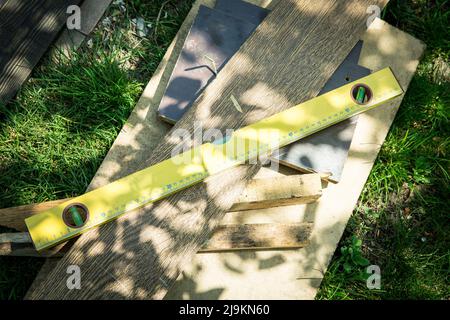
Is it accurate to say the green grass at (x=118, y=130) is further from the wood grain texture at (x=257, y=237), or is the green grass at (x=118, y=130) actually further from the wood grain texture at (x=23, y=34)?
the wood grain texture at (x=257, y=237)

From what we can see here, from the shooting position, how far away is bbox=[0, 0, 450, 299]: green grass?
3584 millimetres

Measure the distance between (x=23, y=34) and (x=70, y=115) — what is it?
2.02ft

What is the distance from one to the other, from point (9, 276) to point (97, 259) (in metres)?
0.94

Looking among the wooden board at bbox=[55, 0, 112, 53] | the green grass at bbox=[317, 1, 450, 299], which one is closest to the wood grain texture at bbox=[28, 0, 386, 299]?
the green grass at bbox=[317, 1, 450, 299]

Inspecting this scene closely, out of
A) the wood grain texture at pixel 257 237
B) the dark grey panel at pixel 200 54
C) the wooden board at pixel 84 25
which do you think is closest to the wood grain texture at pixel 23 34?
the wooden board at pixel 84 25

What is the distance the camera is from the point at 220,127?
3.07m

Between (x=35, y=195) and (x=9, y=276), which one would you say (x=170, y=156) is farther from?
(x=9, y=276)

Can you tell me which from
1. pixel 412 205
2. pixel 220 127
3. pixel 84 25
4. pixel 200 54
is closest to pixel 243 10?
pixel 200 54

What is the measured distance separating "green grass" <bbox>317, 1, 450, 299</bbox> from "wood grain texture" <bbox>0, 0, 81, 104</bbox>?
247cm

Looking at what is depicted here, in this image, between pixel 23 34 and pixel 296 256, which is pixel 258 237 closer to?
pixel 296 256

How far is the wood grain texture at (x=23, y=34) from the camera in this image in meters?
3.49

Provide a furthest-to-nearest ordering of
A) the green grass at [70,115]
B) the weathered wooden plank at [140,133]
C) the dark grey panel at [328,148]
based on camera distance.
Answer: the green grass at [70,115] < the weathered wooden plank at [140,133] < the dark grey panel at [328,148]

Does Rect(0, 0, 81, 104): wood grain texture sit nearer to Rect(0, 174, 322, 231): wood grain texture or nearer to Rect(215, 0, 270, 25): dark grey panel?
Rect(215, 0, 270, 25): dark grey panel

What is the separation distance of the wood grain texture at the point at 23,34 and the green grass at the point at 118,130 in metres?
0.11
